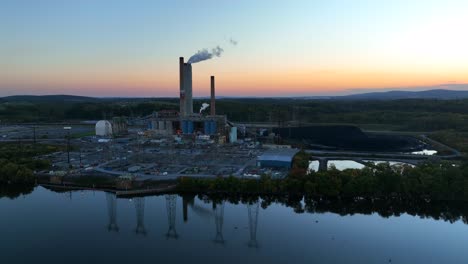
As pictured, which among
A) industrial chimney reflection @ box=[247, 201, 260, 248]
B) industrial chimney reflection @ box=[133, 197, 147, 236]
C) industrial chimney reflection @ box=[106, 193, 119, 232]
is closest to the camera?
industrial chimney reflection @ box=[247, 201, 260, 248]

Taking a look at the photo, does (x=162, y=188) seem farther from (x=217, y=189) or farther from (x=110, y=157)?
(x=110, y=157)

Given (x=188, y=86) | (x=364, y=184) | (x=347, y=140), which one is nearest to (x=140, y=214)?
(x=364, y=184)

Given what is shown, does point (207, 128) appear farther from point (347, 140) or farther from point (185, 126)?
point (347, 140)

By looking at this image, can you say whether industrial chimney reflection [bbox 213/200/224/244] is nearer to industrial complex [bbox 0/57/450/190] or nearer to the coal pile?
industrial complex [bbox 0/57/450/190]

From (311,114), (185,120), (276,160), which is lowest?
(276,160)

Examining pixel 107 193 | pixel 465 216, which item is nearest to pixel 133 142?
pixel 107 193

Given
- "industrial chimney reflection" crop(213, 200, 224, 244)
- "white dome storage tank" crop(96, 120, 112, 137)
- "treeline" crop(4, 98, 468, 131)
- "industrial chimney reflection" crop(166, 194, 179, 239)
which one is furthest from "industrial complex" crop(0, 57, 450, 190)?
"treeline" crop(4, 98, 468, 131)
